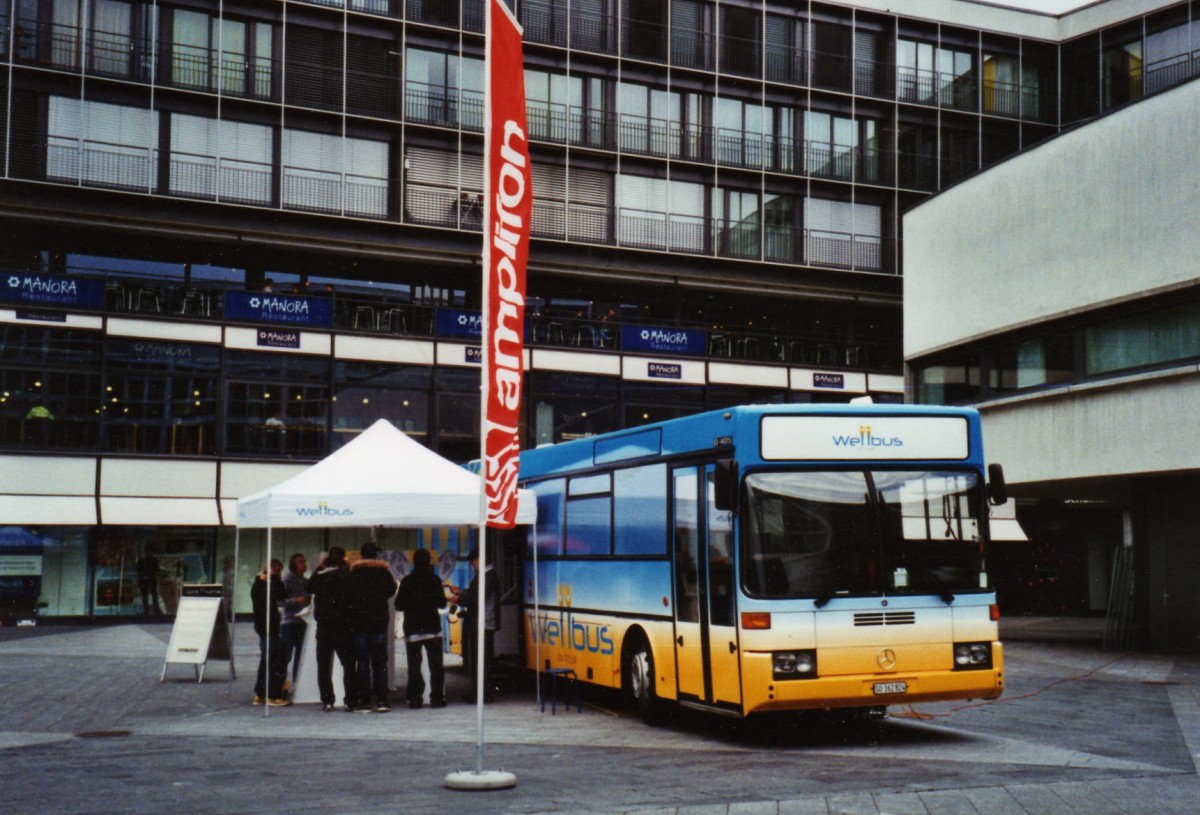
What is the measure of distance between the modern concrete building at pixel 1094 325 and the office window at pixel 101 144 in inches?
770

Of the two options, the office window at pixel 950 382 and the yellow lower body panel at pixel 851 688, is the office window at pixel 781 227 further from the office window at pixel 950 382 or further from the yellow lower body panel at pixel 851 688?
the yellow lower body panel at pixel 851 688

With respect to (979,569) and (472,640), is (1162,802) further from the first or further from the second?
(472,640)

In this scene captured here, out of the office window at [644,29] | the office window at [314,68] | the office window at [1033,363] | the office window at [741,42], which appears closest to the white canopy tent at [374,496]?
the office window at [1033,363]

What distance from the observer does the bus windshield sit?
39.0 feet

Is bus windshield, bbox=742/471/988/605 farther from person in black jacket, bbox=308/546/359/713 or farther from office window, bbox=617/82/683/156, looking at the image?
office window, bbox=617/82/683/156

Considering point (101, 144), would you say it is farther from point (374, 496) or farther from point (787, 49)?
point (374, 496)

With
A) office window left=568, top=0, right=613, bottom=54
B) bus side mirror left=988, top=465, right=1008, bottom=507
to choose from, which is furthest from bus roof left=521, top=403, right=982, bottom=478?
office window left=568, top=0, right=613, bottom=54

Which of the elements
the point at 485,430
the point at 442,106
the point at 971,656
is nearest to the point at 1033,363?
the point at 971,656

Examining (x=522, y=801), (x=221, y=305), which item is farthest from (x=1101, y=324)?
(x=221, y=305)

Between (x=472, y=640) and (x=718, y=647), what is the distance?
5889mm

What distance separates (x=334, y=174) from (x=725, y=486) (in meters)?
28.1

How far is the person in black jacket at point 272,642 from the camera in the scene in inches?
Result: 657

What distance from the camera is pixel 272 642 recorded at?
1675cm

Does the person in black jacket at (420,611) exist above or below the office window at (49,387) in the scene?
below
